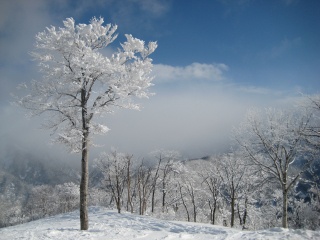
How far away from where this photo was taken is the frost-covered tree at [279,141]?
1720cm

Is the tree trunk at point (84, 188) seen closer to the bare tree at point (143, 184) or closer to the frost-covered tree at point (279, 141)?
the frost-covered tree at point (279, 141)

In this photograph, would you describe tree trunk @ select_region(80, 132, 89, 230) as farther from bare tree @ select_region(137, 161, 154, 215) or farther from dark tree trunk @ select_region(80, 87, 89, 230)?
bare tree @ select_region(137, 161, 154, 215)

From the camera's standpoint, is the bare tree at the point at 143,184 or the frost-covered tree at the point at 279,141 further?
the bare tree at the point at 143,184

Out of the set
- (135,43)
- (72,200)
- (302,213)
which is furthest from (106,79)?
(72,200)

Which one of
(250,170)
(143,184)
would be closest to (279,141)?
(250,170)

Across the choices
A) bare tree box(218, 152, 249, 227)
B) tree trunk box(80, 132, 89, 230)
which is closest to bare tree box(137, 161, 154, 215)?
bare tree box(218, 152, 249, 227)

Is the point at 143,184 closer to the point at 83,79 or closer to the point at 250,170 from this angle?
the point at 250,170

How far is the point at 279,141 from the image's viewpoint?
17.7 meters

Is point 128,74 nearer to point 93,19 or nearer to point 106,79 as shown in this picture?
point 106,79

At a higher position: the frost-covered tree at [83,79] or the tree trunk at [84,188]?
the frost-covered tree at [83,79]

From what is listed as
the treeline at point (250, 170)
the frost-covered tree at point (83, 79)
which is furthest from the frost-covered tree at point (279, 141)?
the frost-covered tree at point (83, 79)

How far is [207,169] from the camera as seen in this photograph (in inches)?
1487

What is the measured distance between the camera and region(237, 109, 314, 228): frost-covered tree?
677 inches

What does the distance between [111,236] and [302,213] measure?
1812 inches
